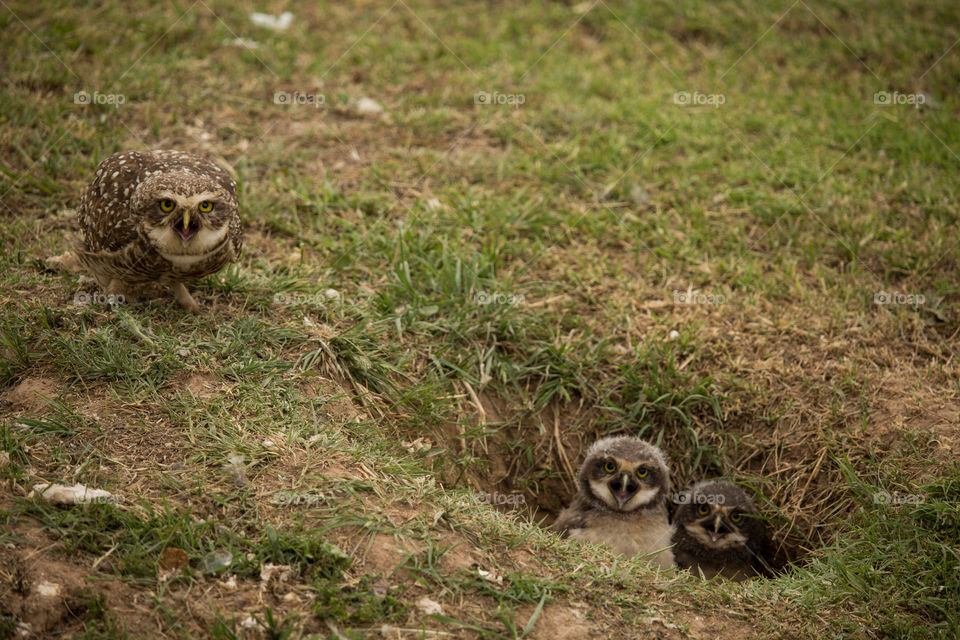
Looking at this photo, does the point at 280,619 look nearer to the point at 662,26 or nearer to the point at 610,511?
the point at 610,511

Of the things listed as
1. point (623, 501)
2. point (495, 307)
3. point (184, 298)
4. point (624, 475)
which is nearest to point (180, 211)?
point (184, 298)

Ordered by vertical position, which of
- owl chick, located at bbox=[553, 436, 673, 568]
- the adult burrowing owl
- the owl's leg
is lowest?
owl chick, located at bbox=[553, 436, 673, 568]

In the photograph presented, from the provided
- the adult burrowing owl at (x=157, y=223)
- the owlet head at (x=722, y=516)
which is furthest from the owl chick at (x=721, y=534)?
the adult burrowing owl at (x=157, y=223)

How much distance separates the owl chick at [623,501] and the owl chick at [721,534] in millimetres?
142

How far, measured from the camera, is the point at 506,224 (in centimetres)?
568

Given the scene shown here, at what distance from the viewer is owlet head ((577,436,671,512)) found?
4.52 meters

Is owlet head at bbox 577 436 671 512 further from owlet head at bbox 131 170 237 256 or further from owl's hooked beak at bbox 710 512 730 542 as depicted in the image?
owlet head at bbox 131 170 237 256

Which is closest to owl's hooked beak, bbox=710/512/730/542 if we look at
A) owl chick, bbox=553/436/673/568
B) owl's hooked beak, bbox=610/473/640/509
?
owl chick, bbox=553/436/673/568

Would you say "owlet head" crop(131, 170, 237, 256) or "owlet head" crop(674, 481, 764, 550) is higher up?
"owlet head" crop(131, 170, 237, 256)

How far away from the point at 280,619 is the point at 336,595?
0.76 ft

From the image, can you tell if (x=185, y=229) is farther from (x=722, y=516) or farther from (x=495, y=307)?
(x=722, y=516)

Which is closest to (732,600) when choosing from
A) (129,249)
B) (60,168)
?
(129,249)

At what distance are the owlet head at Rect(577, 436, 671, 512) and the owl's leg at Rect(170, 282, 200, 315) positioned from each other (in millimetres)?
2402

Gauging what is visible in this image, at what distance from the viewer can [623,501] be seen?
457 cm
